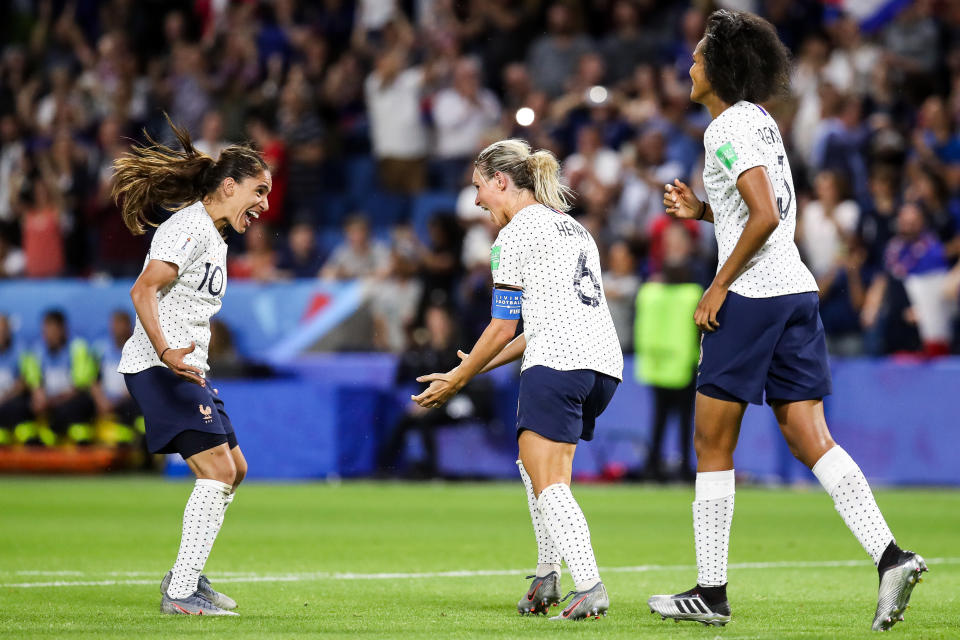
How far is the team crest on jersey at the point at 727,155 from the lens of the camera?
608 cm

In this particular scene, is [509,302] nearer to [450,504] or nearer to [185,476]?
[450,504]

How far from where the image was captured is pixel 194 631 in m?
6.05

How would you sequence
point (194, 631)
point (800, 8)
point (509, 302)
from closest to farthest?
point (194, 631), point (509, 302), point (800, 8)

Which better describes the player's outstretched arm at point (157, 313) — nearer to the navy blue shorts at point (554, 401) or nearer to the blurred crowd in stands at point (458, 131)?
the navy blue shorts at point (554, 401)

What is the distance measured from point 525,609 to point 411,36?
15.7 metres

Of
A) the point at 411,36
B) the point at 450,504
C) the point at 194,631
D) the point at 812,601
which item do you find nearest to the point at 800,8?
the point at 411,36

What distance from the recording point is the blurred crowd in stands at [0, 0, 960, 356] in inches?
640

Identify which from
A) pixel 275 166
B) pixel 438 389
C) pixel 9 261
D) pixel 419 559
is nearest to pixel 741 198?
pixel 438 389

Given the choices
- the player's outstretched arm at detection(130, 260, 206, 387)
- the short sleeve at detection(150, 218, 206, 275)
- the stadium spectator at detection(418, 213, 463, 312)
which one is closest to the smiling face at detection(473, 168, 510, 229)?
the short sleeve at detection(150, 218, 206, 275)

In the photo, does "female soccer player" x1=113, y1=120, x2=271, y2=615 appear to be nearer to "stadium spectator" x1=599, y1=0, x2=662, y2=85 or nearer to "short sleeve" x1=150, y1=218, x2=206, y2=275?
"short sleeve" x1=150, y1=218, x2=206, y2=275

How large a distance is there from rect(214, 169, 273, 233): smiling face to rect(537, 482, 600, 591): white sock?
6.56 ft

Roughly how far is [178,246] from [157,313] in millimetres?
326

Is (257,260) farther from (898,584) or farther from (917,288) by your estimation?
(898,584)

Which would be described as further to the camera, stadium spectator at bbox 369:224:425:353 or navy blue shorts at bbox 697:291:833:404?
stadium spectator at bbox 369:224:425:353
